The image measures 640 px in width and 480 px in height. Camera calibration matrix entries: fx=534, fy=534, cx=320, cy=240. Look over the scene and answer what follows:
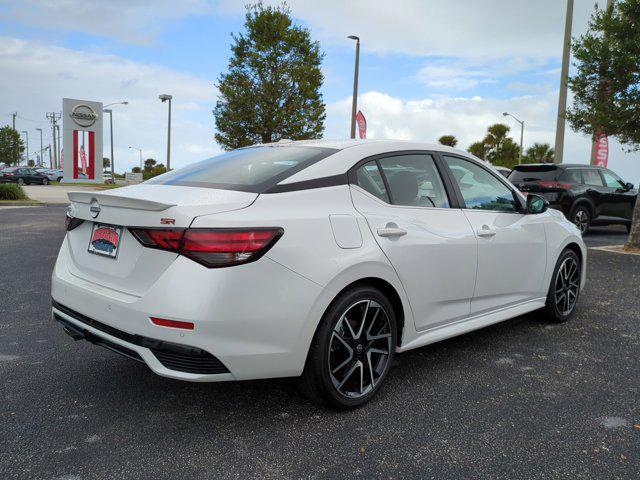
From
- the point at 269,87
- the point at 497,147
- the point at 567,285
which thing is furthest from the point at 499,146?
the point at 567,285

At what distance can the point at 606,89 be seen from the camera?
10742 millimetres

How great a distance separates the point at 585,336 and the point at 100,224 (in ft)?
13.0

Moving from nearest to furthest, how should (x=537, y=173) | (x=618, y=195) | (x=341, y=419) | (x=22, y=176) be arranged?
(x=341, y=419)
(x=537, y=173)
(x=618, y=195)
(x=22, y=176)

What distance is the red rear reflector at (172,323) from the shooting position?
2453 millimetres

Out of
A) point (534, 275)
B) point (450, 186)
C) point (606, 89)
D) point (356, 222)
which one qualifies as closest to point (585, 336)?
point (534, 275)

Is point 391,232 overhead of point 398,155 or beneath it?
beneath

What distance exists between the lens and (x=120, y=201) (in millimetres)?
2746

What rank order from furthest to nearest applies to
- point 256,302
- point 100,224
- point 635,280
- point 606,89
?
point 606,89 → point 635,280 → point 100,224 → point 256,302

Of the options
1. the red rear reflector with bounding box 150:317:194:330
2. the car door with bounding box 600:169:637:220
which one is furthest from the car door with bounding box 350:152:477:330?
the car door with bounding box 600:169:637:220

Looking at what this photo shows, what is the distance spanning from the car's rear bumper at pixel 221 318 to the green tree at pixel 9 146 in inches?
2809

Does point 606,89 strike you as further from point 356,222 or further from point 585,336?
point 356,222

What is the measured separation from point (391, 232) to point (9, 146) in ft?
236

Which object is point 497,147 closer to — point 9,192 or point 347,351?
point 9,192

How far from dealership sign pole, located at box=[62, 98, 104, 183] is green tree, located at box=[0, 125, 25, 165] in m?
31.3
